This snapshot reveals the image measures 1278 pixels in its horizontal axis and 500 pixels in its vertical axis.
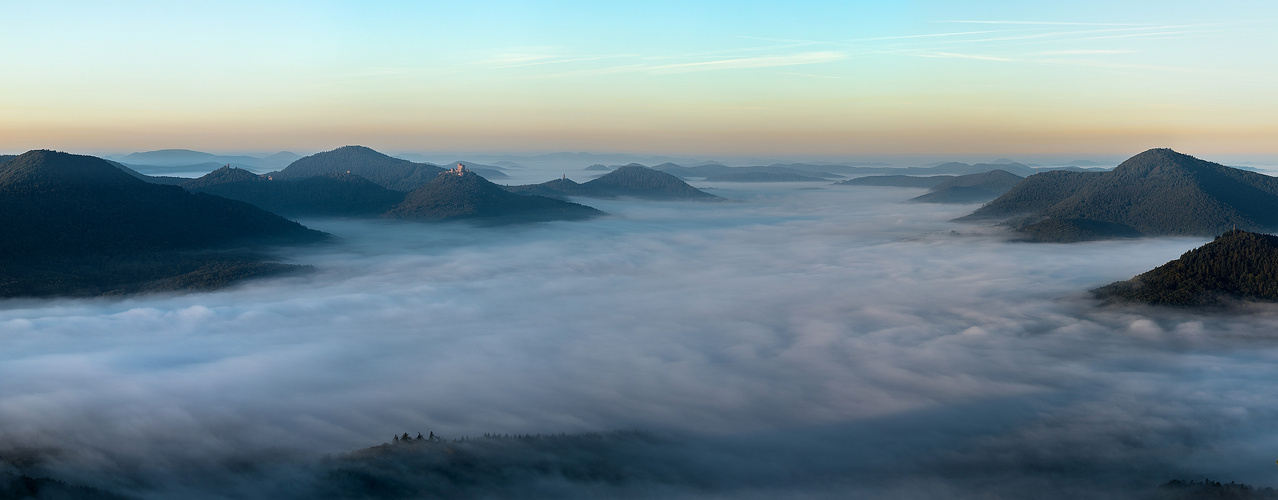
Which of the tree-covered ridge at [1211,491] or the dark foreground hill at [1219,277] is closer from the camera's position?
the tree-covered ridge at [1211,491]

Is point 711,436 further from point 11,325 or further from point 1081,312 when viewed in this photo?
point 11,325

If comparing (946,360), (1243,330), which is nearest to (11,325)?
(946,360)

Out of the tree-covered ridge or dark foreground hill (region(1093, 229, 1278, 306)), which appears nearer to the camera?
the tree-covered ridge

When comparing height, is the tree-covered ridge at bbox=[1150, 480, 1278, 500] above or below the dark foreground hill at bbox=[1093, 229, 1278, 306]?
below

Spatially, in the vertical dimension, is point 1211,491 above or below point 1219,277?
below

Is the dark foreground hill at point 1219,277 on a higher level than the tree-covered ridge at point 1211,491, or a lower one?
higher

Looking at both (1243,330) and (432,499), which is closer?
(432,499)

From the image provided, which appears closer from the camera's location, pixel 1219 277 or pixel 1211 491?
pixel 1211 491

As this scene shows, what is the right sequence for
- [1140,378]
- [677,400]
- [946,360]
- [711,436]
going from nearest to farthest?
[711,436] < [677,400] < [1140,378] < [946,360]
